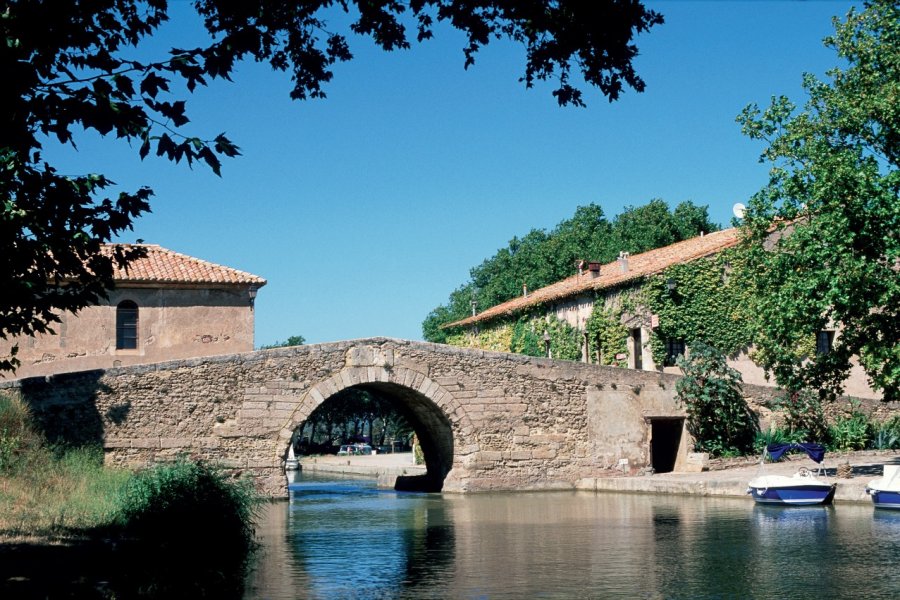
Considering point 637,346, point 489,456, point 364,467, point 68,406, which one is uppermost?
point 637,346

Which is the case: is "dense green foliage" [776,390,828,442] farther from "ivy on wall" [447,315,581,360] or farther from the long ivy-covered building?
"ivy on wall" [447,315,581,360]

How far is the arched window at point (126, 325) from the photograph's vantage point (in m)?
27.7

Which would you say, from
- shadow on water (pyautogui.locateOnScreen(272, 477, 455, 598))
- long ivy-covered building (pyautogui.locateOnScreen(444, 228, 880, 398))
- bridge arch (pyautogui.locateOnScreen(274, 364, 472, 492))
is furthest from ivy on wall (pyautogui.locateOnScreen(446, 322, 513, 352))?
shadow on water (pyautogui.locateOnScreen(272, 477, 455, 598))

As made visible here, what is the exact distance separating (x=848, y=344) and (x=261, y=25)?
17.9 meters

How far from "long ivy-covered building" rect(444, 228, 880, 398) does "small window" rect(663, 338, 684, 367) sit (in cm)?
3

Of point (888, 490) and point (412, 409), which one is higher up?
point (412, 409)

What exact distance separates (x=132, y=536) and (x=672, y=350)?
22.7 metres

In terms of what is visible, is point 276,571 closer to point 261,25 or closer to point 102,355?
point 261,25

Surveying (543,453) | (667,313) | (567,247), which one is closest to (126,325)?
(543,453)

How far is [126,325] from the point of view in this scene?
27734 mm

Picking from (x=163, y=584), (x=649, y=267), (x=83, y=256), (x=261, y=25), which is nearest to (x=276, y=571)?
(x=163, y=584)

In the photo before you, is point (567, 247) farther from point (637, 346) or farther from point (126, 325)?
point (126, 325)

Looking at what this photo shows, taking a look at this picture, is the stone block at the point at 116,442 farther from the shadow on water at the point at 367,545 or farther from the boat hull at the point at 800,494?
the boat hull at the point at 800,494

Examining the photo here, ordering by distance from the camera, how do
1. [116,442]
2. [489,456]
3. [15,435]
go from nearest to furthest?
[15,435] → [116,442] → [489,456]
